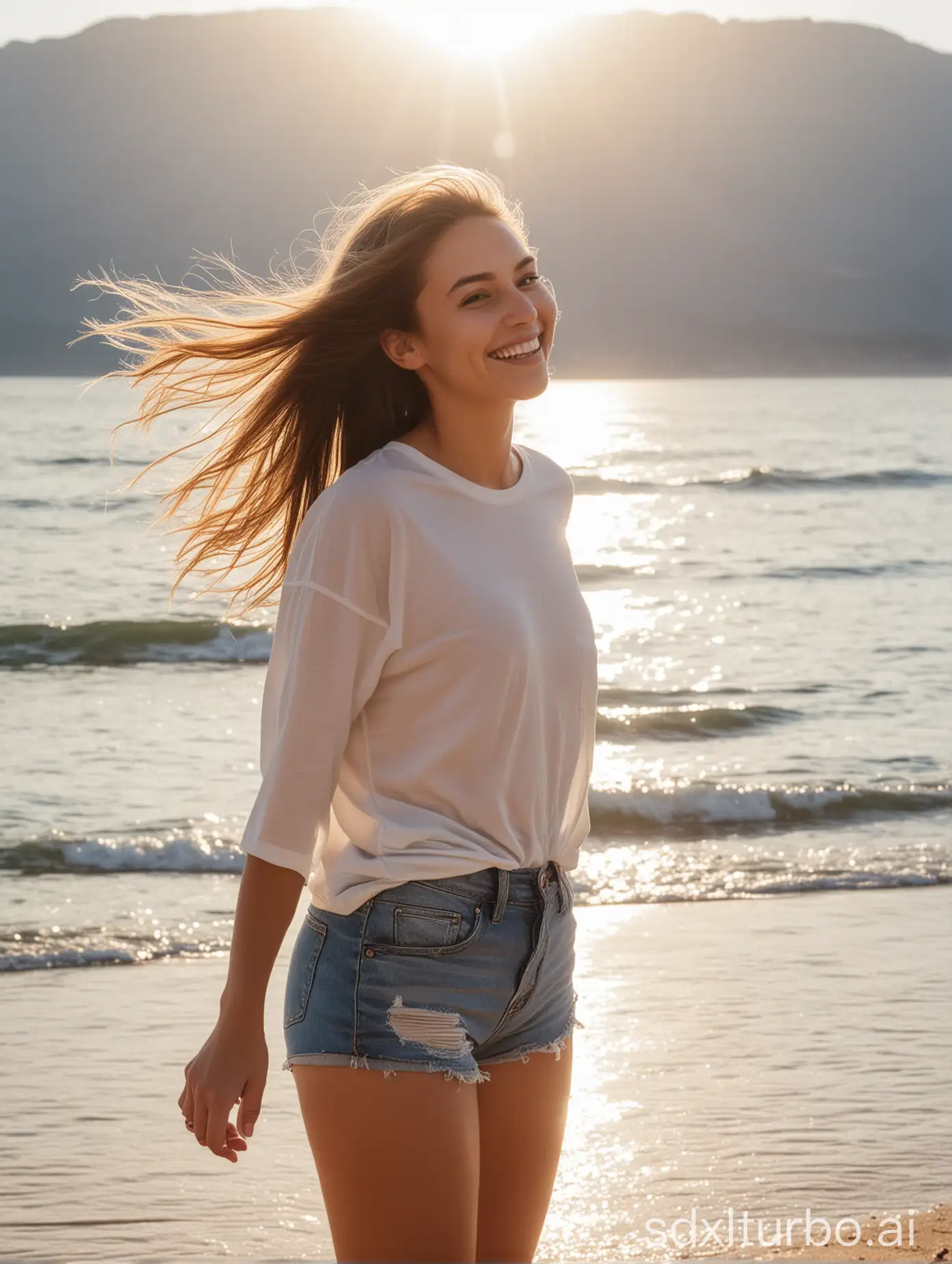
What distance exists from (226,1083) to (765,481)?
3555cm

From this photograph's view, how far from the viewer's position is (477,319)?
2309 mm

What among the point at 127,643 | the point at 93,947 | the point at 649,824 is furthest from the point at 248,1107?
the point at 127,643

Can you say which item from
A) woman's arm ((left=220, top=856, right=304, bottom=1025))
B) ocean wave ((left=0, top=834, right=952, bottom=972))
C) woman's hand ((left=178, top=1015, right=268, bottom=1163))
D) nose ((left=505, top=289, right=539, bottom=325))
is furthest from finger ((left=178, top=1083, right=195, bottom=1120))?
ocean wave ((left=0, top=834, right=952, bottom=972))

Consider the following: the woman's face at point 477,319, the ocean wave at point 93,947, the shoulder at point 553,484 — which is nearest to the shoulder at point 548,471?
the shoulder at point 553,484

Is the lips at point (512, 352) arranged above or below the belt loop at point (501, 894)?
above

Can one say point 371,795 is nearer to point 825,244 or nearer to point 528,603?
point 528,603

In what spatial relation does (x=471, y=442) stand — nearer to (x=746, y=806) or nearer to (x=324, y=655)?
(x=324, y=655)

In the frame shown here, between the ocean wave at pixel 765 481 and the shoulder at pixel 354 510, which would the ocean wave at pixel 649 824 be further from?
the ocean wave at pixel 765 481

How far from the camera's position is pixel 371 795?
2109 millimetres

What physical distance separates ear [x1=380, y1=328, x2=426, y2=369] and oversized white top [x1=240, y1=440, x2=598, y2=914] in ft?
0.70

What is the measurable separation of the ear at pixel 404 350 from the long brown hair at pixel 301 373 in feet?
0.05

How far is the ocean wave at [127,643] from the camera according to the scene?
52.0ft

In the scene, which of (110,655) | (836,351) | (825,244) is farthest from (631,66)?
(110,655)

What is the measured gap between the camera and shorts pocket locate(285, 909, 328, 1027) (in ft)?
6.88
